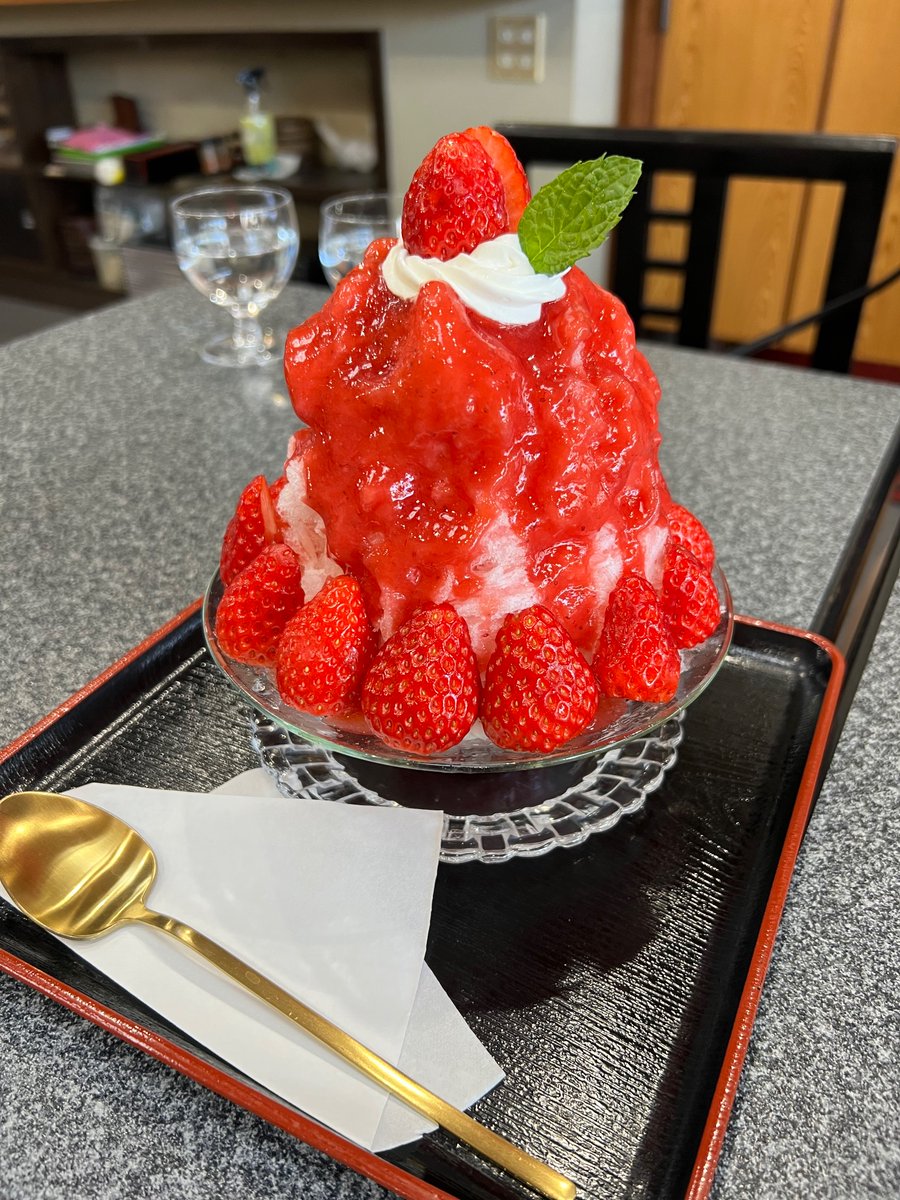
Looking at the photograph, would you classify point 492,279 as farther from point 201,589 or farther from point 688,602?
point 201,589

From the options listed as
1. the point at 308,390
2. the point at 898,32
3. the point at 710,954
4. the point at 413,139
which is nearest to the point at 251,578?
the point at 308,390

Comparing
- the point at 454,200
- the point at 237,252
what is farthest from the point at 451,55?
the point at 454,200

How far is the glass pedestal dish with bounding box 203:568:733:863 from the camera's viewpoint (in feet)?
1.64

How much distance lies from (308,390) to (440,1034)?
35cm

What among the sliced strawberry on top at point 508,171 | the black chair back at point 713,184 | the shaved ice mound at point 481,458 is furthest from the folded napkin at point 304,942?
the black chair back at point 713,184

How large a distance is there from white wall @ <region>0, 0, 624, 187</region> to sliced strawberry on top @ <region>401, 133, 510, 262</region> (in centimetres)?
198

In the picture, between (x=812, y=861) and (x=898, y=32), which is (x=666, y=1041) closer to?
(x=812, y=861)

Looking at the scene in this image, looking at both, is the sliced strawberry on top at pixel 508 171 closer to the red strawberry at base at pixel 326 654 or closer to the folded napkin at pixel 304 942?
the red strawberry at base at pixel 326 654

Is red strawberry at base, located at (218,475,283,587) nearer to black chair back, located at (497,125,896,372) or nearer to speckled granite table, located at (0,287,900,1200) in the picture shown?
speckled granite table, located at (0,287,900,1200)

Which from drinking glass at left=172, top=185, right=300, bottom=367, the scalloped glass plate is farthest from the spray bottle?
the scalloped glass plate

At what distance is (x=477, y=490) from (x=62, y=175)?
3.19m

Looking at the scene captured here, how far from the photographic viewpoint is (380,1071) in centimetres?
42

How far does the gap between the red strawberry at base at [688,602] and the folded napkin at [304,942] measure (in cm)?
19

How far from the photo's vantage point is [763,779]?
60 centimetres
